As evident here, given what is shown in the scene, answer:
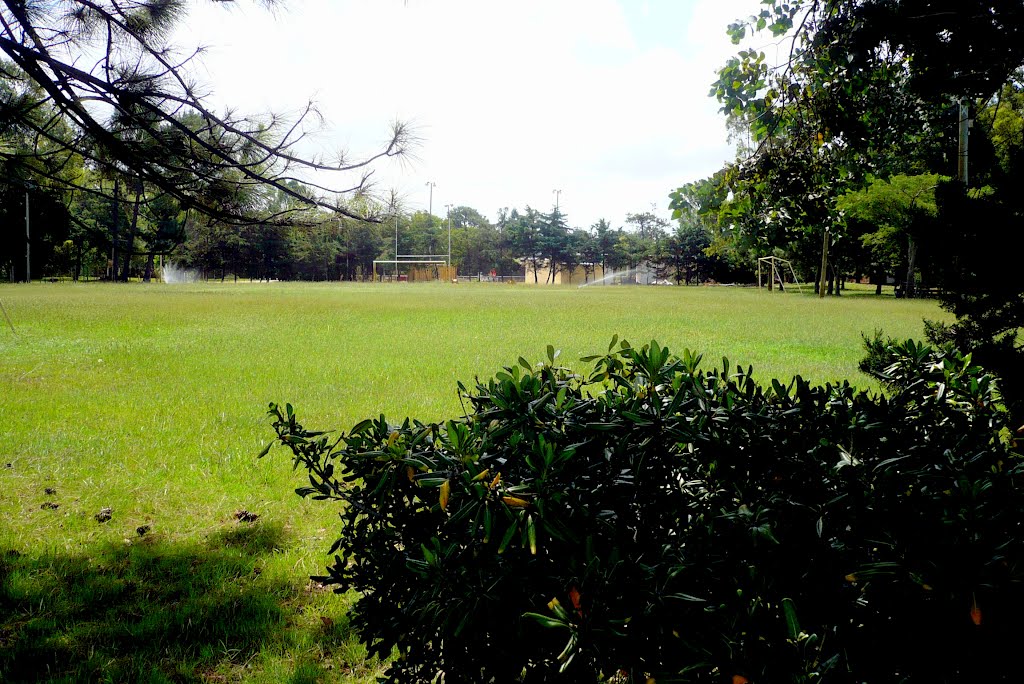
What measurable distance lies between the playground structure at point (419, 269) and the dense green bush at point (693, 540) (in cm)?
5823

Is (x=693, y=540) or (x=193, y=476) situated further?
(x=193, y=476)

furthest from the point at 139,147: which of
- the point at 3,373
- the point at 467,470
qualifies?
the point at 3,373

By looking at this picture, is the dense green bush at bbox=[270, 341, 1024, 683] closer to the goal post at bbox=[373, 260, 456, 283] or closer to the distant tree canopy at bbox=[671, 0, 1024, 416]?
the distant tree canopy at bbox=[671, 0, 1024, 416]

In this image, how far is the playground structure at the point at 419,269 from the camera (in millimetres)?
60444

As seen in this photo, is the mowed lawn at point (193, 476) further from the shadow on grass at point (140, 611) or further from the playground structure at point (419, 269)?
the playground structure at point (419, 269)

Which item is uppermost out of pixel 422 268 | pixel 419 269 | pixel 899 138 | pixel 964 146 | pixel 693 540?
pixel 422 268

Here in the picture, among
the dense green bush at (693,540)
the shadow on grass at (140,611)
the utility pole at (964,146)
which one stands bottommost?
the shadow on grass at (140,611)

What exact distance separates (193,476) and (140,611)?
1.76 metres

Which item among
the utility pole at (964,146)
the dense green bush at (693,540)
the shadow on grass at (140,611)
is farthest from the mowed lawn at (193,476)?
the utility pole at (964,146)

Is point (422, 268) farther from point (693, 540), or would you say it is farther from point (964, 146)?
point (693, 540)

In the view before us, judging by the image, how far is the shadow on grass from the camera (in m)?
2.31

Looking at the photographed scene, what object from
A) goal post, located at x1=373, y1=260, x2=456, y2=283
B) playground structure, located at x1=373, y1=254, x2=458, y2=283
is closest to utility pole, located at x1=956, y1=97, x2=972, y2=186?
playground structure, located at x1=373, y1=254, x2=458, y2=283

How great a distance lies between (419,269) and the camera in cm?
6216

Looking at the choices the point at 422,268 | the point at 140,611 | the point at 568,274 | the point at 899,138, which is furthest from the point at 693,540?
the point at 568,274
